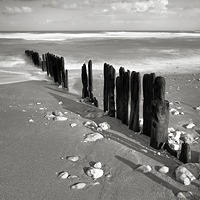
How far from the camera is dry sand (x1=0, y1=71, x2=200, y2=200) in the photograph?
289 cm

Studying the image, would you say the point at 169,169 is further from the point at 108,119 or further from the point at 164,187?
the point at 108,119

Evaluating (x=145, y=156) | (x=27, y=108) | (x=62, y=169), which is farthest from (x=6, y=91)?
(x=145, y=156)

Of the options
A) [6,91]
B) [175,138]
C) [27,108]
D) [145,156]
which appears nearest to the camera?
[145,156]

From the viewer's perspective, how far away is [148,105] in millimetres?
4227

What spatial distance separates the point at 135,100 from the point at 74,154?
1.59 meters

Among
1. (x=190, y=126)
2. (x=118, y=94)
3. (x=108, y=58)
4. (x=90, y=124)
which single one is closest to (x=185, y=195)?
(x=190, y=126)

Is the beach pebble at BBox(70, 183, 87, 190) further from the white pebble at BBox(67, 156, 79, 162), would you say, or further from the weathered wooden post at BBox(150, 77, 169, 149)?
the weathered wooden post at BBox(150, 77, 169, 149)

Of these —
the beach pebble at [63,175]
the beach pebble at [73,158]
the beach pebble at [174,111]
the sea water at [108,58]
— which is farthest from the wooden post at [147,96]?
the sea water at [108,58]

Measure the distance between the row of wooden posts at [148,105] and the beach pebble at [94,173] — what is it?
1215mm

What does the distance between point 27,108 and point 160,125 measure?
369cm

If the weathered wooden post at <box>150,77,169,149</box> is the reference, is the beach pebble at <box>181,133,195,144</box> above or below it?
below

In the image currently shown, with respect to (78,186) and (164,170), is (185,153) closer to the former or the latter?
(164,170)

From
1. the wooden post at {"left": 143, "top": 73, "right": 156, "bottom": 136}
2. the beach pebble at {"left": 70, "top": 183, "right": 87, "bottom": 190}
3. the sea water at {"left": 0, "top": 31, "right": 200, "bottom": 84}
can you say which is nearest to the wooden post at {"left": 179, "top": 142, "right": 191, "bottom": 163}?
the wooden post at {"left": 143, "top": 73, "right": 156, "bottom": 136}

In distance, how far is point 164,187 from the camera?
296 cm
